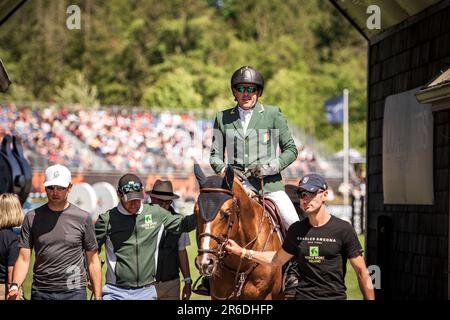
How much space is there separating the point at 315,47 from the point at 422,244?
60.1 m

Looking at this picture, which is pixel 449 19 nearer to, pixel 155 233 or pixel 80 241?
pixel 155 233

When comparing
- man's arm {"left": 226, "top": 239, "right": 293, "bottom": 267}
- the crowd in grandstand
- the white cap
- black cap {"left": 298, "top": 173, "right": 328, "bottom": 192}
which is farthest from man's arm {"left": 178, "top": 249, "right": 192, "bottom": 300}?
the crowd in grandstand

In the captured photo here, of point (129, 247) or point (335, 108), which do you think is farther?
point (335, 108)

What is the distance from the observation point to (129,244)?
10000mm

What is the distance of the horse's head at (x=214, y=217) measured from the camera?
8.73m

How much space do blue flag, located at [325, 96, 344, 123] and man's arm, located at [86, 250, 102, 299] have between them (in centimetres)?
5059

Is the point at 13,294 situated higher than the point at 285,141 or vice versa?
the point at 285,141

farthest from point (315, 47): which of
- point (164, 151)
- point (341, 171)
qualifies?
point (164, 151)

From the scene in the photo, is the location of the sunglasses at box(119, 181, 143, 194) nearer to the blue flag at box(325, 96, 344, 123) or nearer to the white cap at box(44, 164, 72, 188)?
the white cap at box(44, 164, 72, 188)

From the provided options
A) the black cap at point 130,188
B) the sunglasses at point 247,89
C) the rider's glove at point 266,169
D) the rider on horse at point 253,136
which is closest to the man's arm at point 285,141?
the rider on horse at point 253,136

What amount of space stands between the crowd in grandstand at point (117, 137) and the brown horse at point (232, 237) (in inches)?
1113

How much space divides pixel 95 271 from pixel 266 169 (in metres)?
1.99

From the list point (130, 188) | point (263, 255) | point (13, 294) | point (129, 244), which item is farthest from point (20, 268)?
point (263, 255)

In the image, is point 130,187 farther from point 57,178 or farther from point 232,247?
point 232,247
